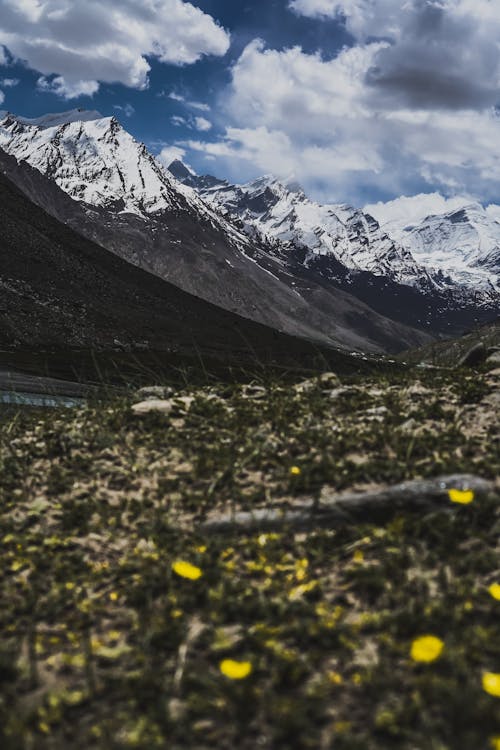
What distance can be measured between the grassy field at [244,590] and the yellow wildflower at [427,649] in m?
0.05

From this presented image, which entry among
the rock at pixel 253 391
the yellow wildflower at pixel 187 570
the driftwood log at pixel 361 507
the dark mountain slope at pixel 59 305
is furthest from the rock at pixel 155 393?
the dark mountain slope at pixel 59 305

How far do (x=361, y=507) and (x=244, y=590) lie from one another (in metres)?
1.88

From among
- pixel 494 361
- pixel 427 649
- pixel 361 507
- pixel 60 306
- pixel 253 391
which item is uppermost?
pixel 494 361

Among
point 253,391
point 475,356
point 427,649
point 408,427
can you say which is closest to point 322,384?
point 253,391

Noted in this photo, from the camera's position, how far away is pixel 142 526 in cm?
729

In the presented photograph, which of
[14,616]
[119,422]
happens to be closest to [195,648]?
[14,616]

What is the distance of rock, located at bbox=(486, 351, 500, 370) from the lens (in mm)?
12917

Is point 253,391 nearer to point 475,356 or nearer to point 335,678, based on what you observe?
point 475,356

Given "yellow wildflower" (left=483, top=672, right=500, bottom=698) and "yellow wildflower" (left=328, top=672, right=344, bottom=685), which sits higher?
"yellow wildflower" (left=483, top=672, right=500, bottom=698)

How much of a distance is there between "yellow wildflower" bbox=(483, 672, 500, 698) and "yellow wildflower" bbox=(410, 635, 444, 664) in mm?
406

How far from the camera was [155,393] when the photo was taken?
40.9 feet

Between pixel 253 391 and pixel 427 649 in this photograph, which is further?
pixel 253 391

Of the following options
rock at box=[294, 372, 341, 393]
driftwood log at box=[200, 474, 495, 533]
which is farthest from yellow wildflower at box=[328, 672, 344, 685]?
rock at box=[294, 372, 341, 393]

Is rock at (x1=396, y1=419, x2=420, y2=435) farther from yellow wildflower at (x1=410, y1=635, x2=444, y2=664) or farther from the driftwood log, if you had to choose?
yellow wildflower at (x1=410, y1=635, x2=444, y2=664)
